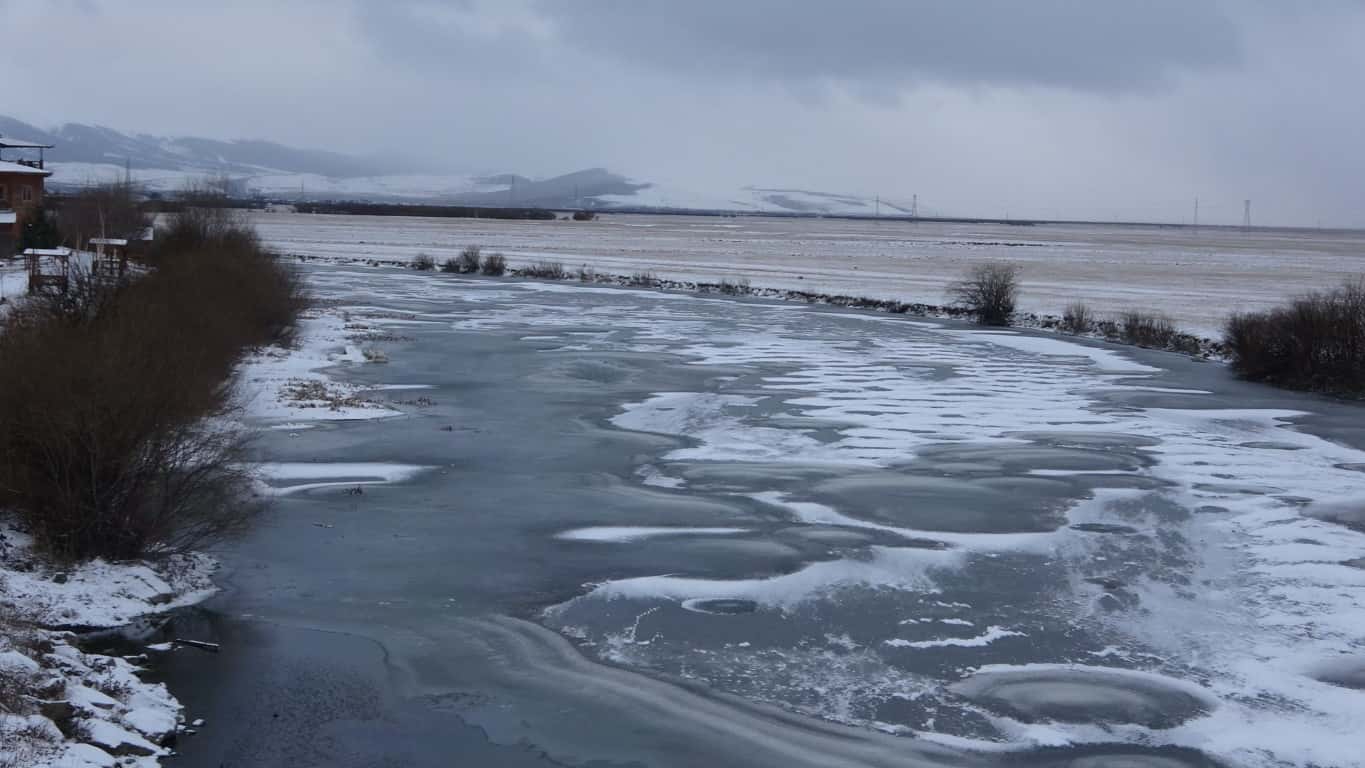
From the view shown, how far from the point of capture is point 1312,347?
1183 inches

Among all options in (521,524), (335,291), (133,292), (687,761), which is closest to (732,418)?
(521,524)

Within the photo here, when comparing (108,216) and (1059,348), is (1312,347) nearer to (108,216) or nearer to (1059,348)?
(1059,348)

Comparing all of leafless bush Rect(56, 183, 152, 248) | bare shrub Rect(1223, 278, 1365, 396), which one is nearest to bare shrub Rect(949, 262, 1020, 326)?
bare shrub Rect(1223, 278, 1365, 396)

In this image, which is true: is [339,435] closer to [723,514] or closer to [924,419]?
[723,514]

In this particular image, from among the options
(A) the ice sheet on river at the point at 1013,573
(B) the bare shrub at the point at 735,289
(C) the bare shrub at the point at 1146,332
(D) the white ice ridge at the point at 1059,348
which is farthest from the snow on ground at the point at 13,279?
(C) the bare shrub at the point at 1146,332

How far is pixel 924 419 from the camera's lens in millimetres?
23141

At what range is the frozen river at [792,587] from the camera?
9.44 m

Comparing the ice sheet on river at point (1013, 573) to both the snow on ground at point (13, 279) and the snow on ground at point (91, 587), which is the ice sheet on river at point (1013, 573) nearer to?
the snow on ground at point (91, 587)

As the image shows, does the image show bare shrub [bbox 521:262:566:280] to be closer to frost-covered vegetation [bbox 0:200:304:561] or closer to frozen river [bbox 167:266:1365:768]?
frozen river [bbox 167:266:1365:768]

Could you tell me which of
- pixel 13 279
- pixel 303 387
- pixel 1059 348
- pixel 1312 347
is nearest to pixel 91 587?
pixel 303 387

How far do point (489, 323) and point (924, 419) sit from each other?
68.1 ft

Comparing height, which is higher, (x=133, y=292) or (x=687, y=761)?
(x=133, y=292)

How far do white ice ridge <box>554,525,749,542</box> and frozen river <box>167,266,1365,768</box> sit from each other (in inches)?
2.5

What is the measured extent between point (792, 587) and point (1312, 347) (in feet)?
71.3
